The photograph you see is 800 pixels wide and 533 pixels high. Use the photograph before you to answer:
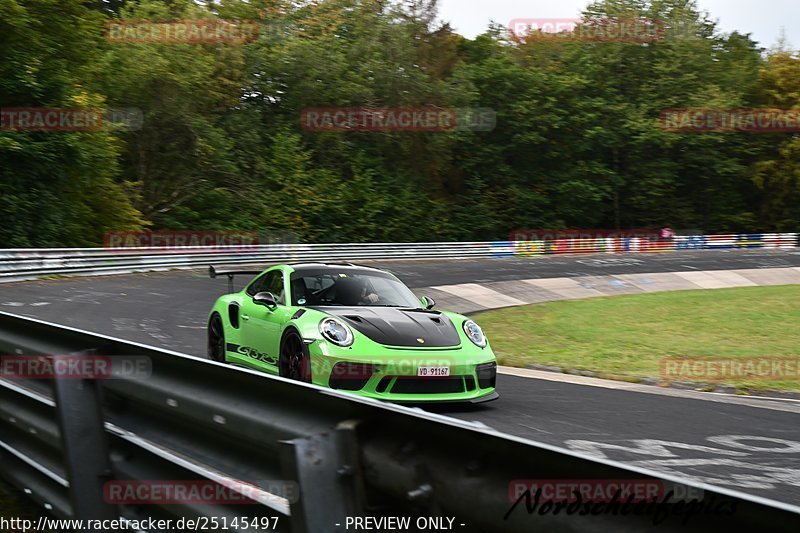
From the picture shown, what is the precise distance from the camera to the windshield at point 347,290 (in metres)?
8.81

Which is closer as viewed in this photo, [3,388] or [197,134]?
[3,388]

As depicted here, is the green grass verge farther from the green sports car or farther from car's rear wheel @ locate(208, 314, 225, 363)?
car's rear wheel @ locate(208, 314, 225, 363)

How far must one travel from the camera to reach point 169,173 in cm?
4056

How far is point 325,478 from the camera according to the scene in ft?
7.61

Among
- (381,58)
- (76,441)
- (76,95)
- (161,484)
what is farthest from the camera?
(381,58)

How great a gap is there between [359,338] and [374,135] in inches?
1671

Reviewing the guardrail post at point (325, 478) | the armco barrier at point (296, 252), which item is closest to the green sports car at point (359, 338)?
the guardrail post at point (325, 478)

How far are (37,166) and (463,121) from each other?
92.2 feet

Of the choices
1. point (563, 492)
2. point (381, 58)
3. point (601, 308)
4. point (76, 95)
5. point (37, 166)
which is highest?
point (381, 58)

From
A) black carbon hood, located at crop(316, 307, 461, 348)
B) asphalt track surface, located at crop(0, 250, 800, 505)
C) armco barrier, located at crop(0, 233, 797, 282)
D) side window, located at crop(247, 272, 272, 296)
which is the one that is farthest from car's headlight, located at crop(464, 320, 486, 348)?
armco barrier, located at crop(0, 233, 797, 282)

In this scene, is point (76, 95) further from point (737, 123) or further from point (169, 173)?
point (737, 123)

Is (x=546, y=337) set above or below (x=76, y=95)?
below

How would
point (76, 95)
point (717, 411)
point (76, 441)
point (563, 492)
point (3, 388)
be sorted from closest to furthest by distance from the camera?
1. point (563, 492)
2. point (76, 441)
3. point (3, 388)
4. point (717, 411)
5. point (76, 95)

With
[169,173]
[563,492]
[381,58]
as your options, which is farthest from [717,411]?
[381,58]
